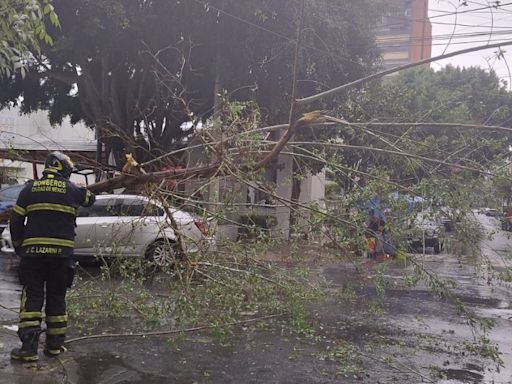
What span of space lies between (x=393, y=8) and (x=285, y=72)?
488 cm

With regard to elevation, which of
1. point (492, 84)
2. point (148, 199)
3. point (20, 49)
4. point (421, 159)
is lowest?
point (148, 199)

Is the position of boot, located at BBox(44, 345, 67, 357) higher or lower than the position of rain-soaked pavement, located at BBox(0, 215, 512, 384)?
higher

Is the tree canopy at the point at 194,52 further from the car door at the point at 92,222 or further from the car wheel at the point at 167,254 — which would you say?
the car wheel at the point at 167,254

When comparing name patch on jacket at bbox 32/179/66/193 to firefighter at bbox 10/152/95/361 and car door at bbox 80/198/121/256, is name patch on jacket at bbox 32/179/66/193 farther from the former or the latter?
car door at bbox 80/198/121/256

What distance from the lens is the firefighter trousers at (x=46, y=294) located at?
4980mm

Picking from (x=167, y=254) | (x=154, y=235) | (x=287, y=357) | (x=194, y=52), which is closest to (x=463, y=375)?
(x=287, y=357)

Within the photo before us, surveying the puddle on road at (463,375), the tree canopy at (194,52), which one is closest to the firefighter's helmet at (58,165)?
the puddle on road at (463,375)

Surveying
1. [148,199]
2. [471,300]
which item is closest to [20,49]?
[148,199]

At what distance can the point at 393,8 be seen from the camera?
1648 cm

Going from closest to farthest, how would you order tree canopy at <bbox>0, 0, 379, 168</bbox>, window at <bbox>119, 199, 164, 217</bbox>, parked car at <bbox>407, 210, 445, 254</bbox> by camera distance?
parked car at <bbox>407, 210, 445, 254</bbox>, window at <bbox>119, 199, 164, 217</bbox>, tree canopy at <bbox>0, 0, 379, 168</bbox>

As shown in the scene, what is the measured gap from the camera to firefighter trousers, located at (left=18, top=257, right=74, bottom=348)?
498 centimetres

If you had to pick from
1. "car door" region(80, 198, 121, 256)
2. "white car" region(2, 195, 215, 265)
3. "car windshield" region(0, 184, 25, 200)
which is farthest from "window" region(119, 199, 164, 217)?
"car windshield" region(0, 184, 25, 200)

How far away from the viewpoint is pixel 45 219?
5.06m

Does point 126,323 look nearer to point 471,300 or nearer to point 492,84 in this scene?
point 471,300
